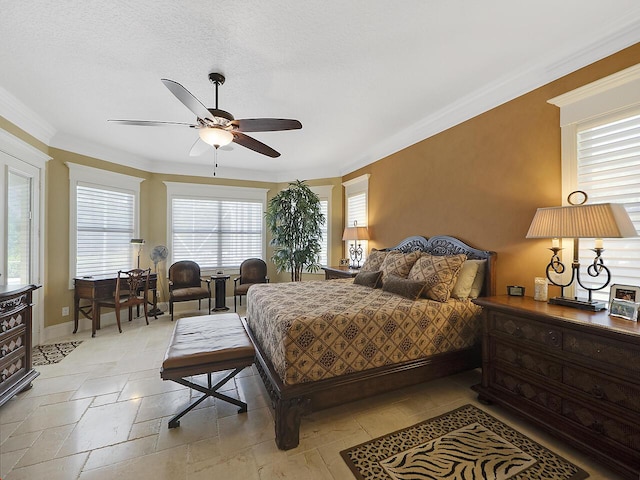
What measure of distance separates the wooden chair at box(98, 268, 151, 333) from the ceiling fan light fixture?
292cm

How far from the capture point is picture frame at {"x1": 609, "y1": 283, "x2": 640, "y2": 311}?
1.84 metres

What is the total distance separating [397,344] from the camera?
2295 millimetres

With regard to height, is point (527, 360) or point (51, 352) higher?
point (527, 360)

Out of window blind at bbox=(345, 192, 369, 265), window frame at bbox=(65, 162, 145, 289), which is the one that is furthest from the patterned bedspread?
window frame at bbox=(65, 162, 145, 289)

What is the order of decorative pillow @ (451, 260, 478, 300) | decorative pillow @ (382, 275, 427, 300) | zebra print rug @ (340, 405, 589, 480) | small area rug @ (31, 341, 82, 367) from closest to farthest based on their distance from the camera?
zebra print rug @ (340, 405, 589, 480), decorative pillow @ (382, 275, 427, 300), decorative pillow @ (451, 260, 478, 300), small area rug @ (31, 341, 82, 367)

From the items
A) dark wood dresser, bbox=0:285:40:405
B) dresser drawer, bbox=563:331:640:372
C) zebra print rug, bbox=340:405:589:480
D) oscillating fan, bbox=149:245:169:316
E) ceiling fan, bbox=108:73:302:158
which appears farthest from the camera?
oscillating fan, bbox=149:245:169:316

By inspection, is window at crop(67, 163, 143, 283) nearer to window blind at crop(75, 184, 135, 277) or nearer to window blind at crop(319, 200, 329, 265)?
window blind at crop(75, 184, 135, 277)

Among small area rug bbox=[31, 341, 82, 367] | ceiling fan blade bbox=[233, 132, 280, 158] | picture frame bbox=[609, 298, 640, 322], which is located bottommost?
small area rug bbox=[31, 341, 82, 367]

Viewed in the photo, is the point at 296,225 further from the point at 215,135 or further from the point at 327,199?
the point at 215,135

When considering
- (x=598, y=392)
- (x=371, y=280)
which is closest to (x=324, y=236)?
(x=371, y=280)

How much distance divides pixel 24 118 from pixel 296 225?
151 inches

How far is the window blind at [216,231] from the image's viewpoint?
18.9ft

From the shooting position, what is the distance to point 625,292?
1.89 m

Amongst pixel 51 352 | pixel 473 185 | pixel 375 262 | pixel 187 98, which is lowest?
pixel 51 352
